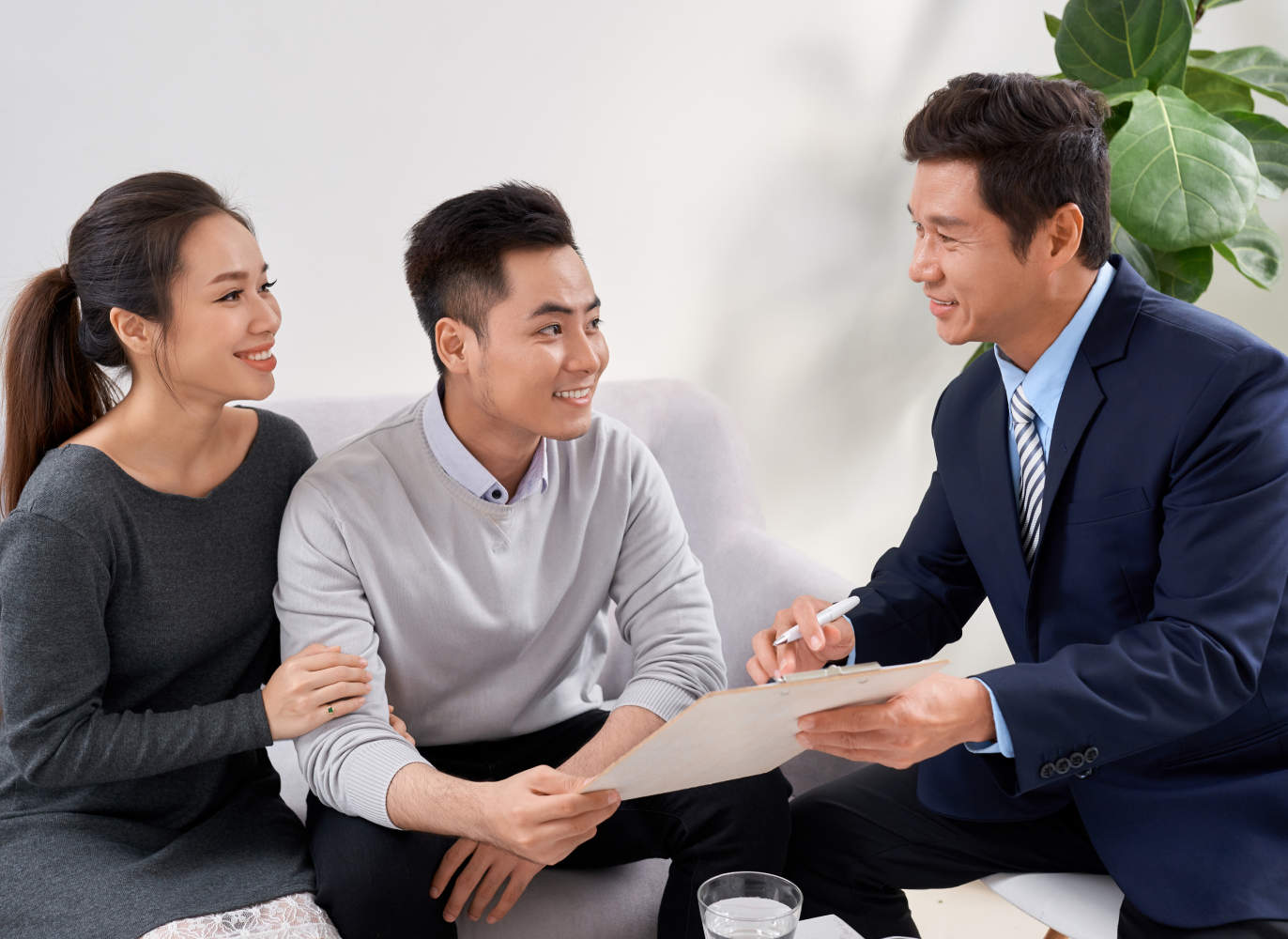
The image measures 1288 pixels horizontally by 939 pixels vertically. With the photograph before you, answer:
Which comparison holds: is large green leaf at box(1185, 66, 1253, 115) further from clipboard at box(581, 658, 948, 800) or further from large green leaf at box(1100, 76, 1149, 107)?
clipboard at box(581, 658, 948, 800)

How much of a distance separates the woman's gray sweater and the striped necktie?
1.00 metres

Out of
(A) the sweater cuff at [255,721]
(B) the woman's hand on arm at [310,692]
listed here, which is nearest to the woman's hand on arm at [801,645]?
(B) the woman's hand on arm at [310,692]

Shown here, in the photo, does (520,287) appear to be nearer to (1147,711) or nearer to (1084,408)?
(1084,408)

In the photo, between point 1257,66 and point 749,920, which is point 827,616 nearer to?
point 749,920

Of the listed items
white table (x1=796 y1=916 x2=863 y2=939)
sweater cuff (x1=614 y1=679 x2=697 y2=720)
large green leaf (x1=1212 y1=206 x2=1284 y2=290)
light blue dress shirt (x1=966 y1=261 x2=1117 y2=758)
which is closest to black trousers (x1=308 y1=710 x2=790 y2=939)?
sweater cuff (x1=614 y1=679 x2=697 y2=720)

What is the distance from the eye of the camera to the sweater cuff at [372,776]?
129 centimetres

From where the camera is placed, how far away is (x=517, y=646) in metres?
1.56

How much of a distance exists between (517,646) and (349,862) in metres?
0.38

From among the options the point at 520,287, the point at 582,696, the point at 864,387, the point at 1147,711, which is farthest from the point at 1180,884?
the point at 864,387

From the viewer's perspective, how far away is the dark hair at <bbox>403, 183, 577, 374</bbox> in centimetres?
151

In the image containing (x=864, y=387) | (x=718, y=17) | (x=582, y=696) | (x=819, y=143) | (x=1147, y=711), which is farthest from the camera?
(x=864, y=387)

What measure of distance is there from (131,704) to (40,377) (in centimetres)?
46

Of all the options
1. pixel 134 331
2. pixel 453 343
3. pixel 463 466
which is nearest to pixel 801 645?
pixel 463 466

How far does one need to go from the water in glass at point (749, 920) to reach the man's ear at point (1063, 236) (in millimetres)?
839
